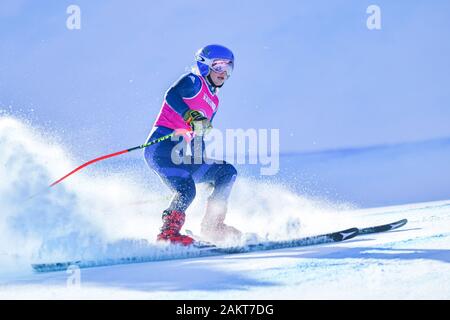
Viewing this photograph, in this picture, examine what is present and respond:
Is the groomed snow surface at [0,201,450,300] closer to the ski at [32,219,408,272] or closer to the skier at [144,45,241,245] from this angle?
the ski at [32,219,408,272]

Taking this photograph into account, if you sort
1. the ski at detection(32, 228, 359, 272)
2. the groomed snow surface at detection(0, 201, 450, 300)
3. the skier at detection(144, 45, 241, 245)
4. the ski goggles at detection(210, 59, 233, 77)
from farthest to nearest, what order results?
the ski goggles at detection(210, 59, 233, 77)
the skier at detection(144, 45, 241, 245)
the ski at detection(32, 228, 359, 272)
the groomed snow surface at detection(0, 201, 450, 300)

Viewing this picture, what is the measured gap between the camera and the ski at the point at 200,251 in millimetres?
4199

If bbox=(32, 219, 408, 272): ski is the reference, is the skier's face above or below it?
above

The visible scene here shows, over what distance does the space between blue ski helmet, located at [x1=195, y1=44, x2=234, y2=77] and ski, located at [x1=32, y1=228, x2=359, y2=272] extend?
1.51 meters

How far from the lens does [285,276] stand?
10.6 ft

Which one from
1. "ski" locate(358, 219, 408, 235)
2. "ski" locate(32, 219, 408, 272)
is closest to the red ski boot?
"ski" locate(32, 219, 408, 272)

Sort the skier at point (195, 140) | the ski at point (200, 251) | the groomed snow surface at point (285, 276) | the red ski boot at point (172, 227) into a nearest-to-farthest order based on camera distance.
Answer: the groomed snow surface at point (285, 276), the ski at point (200, 251), the red ski boot at point (172, 227), the skier at point (195, 140)

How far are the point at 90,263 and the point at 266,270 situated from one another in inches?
57.2

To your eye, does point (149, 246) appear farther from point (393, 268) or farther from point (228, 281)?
point (393, 268)

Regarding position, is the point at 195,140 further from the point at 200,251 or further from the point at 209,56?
the point at 200,251

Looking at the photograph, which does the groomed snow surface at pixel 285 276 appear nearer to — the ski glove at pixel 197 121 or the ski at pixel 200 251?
the ski at pixel 200 251

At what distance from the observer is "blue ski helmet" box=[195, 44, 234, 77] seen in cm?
487

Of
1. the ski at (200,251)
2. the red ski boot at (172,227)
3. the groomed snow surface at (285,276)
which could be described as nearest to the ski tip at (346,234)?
the ski at (200,251)

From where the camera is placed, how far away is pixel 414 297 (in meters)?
2.66
